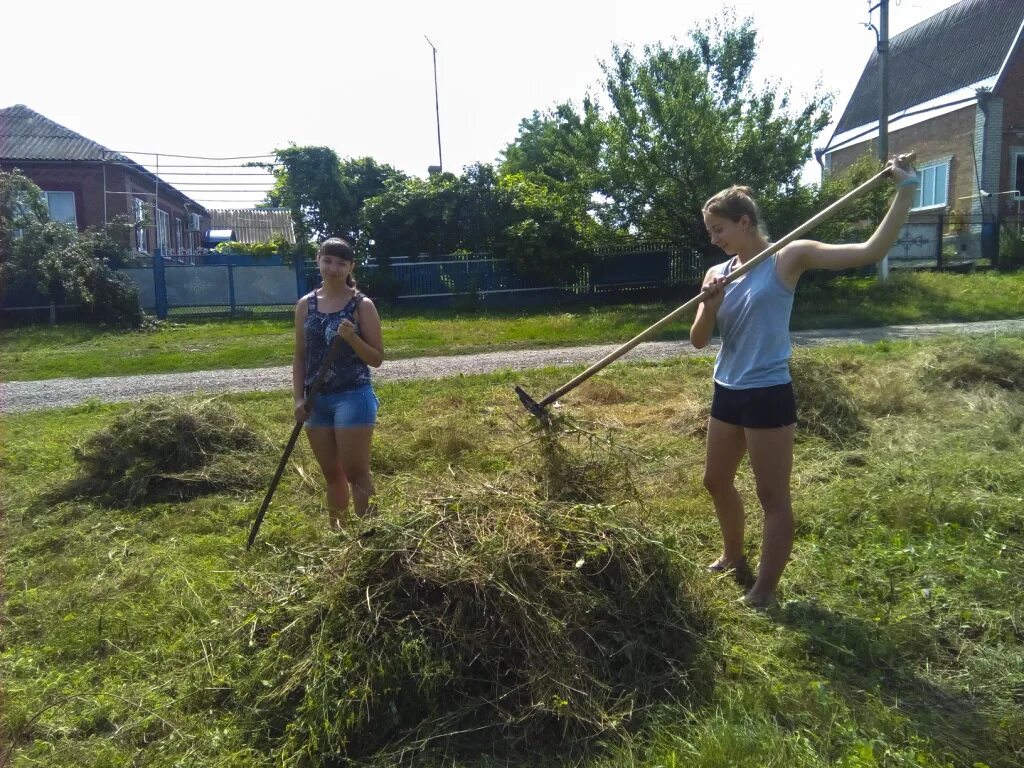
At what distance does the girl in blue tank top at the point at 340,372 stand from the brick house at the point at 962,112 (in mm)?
22638

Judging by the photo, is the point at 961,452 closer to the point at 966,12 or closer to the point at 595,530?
the point at 595,530

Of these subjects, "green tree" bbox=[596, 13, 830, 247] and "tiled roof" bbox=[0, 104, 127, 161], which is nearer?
"green tree" bbox=[596, 13, 830, 247]

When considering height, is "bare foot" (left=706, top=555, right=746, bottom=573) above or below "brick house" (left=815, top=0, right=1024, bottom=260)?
below

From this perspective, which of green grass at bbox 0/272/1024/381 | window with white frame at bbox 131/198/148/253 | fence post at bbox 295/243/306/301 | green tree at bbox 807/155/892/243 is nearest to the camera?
green grass at bbox 0/272/1024/381

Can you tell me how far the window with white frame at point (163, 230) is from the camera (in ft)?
99.8

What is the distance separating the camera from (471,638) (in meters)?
2.88

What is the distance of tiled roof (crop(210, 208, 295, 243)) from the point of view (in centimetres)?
3991

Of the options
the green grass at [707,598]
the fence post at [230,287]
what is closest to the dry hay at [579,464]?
the green grass at [707,598]

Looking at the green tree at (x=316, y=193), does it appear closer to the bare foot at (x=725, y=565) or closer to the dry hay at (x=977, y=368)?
Answer: the dry hay at (x=977, y=368)

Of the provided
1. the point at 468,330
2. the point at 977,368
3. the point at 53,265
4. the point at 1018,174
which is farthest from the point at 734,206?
the point at 1018,174

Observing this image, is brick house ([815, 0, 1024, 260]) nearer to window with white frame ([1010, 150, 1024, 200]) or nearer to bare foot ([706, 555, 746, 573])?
window with white frame ([1010, 150, 1024, 200])

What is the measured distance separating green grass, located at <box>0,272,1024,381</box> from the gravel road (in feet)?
2.17

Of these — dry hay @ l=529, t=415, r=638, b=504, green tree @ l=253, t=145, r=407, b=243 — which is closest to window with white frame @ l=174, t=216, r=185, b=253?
green tree @ l=253, t=145, r=407, b=243

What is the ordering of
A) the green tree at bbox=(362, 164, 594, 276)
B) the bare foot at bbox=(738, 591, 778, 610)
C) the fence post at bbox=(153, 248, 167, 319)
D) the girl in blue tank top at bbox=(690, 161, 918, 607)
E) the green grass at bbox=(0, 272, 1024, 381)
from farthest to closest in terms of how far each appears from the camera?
the green tree at bbox=(362, 164, 594, 276), the fence post at bbox=(153, 248, 167, 319), the green grass at bbox=(0, 272, 1024, 381), the bare foot at bbox=(738, 591, 778, 610), the girl in blue tank top at bbox=(690, 161, 918, 607)
